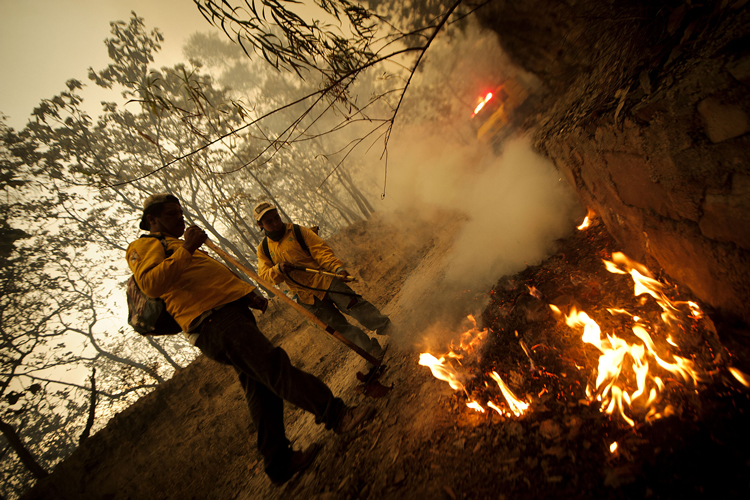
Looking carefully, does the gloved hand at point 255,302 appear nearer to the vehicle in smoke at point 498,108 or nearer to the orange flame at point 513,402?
the orange flame at point 513,402

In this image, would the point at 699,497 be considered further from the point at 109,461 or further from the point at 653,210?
the point at 109,461

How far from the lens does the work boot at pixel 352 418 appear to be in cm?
221

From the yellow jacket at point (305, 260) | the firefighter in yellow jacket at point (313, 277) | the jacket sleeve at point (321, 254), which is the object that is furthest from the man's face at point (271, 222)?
the jacket sleeve at point (321, 254)

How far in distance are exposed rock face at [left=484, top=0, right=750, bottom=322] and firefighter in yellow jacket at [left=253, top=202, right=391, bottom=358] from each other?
286 cm

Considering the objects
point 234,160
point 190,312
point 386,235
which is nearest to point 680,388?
point 190,312

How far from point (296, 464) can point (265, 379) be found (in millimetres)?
898

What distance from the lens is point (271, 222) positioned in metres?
3.69

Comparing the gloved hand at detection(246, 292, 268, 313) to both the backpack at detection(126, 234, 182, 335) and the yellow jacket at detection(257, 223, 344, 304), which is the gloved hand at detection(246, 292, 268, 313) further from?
the yellow jacket at detection(257, 223, 344, 304)

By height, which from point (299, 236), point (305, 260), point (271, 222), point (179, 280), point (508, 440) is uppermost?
point (271, 222)

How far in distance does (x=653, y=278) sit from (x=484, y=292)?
1.62 meters

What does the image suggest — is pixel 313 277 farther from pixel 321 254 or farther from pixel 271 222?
pixel 271 222

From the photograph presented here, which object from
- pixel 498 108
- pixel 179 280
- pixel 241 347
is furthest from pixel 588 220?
pixel 498 108

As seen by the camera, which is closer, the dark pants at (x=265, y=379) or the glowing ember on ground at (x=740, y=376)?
the glowing ember on ground at (x=740, y=376)

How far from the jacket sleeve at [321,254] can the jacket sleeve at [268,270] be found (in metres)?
Result: 0.55
